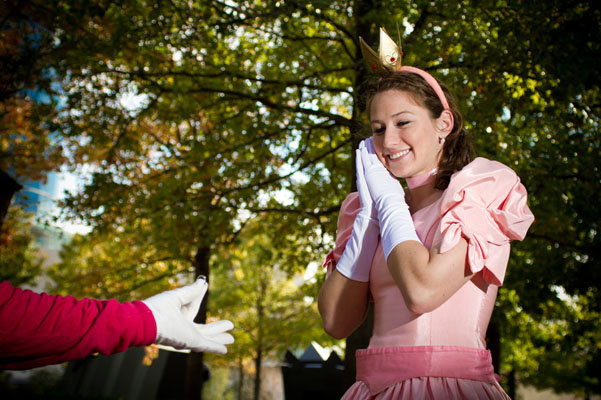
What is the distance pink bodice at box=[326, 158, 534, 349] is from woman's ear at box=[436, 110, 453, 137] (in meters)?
0.25

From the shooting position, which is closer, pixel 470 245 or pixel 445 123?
pixel 470 245

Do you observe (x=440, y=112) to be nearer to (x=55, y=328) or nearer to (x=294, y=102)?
(x=55, y=328)

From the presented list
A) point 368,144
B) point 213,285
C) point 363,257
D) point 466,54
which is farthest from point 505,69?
point 213,285

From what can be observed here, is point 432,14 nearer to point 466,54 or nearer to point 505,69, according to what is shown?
point 466,54

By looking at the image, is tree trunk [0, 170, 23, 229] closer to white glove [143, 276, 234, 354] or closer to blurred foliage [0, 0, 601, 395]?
blurred foliage [0, 0, 601, 395]

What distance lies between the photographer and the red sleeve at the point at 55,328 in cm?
141

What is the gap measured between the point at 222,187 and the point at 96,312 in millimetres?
6556

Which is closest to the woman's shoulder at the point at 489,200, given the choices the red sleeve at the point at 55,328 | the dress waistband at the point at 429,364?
the dress waistband at the point at 429,364

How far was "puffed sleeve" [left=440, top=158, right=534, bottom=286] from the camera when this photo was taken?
5.94 ft

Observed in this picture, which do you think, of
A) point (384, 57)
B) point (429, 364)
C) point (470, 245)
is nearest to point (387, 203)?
point (470, 245)

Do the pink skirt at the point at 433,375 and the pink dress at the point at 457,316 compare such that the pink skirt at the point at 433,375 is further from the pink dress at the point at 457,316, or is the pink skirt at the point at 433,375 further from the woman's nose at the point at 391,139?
the woman's nose at the point at 391,139

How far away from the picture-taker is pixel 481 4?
5.33 metres

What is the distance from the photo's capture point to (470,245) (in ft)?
5.92

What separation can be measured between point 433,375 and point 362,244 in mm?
533
